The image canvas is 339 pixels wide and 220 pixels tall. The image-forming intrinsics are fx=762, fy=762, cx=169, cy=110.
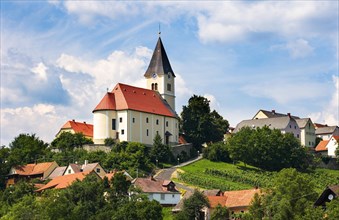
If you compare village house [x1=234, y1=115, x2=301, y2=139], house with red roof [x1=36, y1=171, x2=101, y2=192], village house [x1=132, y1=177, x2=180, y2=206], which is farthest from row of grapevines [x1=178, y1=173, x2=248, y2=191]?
village house [x1=234, y1=115, x2=301, y2=139]

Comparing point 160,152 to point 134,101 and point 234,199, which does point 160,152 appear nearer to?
point 134,101

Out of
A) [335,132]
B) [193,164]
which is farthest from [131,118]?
[335,132]

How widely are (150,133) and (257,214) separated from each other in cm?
4520

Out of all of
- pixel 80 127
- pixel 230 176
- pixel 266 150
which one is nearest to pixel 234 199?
pixel 230 176

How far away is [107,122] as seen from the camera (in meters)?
109

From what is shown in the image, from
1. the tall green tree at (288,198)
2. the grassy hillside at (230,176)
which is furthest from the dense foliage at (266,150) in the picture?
the tall green tree at (288,198)

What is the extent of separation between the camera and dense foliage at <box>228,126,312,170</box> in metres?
110

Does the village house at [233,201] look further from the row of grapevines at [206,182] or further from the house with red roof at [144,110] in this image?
the house with red roof at [144,110]

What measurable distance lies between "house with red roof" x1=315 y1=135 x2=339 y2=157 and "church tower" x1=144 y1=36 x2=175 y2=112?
29.3 meters

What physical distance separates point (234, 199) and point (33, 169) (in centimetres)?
3147

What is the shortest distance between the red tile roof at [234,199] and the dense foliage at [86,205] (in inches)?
326

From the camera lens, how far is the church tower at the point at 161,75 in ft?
397

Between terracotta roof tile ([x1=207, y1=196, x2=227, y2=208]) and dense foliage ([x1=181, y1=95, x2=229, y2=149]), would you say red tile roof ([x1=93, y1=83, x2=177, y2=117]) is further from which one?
terracotta roof tile ([x1=207, y1=196, x2=227, y2=208])

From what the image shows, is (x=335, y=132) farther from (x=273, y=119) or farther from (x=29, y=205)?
(x=29, y=205)
